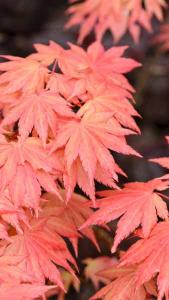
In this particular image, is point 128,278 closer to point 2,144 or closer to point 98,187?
point 2,144

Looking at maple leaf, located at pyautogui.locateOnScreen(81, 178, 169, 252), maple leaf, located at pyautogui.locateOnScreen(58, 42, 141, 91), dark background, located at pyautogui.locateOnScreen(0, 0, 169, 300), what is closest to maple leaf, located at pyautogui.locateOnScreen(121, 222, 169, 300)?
maple leaf, located at pyautogui.locateOnScreen(81, 178, 169, 252)

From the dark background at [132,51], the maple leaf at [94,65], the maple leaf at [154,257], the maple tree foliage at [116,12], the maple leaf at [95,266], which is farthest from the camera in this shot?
the dark background at [132,51]

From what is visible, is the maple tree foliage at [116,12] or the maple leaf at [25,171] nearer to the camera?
the maple leaf at [25,171]

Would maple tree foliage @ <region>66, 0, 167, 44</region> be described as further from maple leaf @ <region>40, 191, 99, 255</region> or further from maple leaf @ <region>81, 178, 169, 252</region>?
maple leaf @ <region>81, 178, 169, 252</region>

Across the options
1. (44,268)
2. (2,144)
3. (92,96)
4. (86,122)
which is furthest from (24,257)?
(92,96)

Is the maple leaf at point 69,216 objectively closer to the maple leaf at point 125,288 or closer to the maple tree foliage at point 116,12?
the maple leaf at point 125,288

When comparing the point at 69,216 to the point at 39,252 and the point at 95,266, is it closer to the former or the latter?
the point at 39,252

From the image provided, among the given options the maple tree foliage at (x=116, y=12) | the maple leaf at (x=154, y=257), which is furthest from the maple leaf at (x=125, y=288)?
the maple tree foliage at (x=116, y=12)
